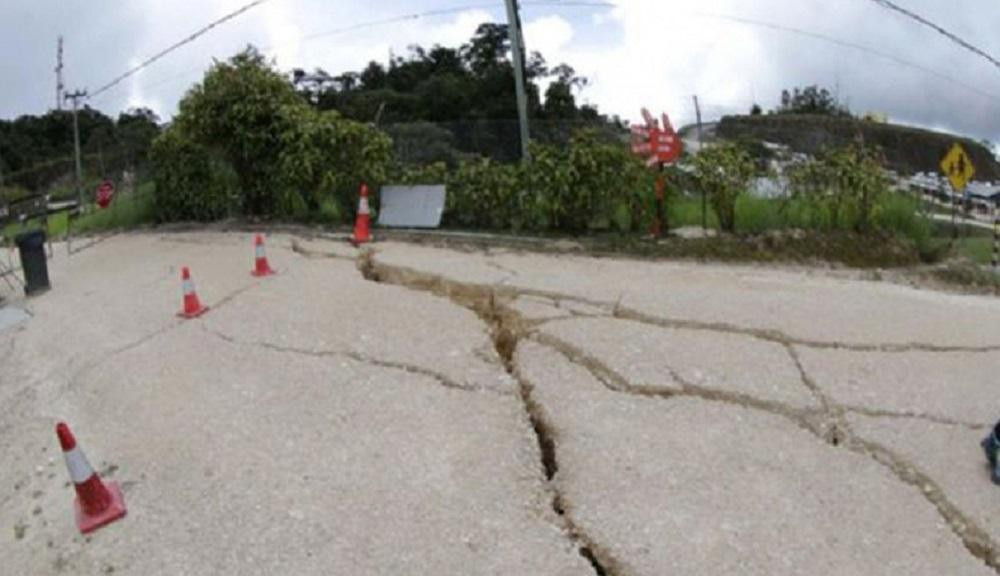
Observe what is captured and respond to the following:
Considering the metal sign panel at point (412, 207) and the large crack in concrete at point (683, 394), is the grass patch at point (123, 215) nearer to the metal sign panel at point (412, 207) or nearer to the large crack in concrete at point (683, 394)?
the metal sign panel at point (412, 207)

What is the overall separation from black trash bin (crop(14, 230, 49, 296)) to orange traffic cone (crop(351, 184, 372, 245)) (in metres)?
3.36

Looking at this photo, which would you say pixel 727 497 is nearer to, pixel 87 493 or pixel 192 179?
pixel 87 493

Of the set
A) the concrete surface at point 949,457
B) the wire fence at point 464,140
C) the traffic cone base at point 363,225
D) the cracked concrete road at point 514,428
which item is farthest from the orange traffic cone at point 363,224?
the concrete surface at point 949,457

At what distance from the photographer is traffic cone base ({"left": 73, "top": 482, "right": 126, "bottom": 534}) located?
4.18 meters

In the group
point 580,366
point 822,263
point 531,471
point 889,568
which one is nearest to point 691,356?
point 580,366

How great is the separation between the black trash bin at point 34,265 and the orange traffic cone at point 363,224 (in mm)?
3364

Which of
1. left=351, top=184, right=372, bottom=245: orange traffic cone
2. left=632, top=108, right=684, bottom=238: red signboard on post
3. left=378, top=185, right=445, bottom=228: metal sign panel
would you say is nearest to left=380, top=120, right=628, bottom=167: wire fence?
left=378, top=185, right=445, bottom=228: metal sign panel

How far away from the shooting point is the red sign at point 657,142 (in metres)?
9.80

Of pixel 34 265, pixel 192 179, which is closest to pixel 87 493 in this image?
pixel 34 265

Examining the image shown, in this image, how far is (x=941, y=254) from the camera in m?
9.70

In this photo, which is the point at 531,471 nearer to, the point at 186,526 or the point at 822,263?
the point at 186,526

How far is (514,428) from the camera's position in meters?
4.94

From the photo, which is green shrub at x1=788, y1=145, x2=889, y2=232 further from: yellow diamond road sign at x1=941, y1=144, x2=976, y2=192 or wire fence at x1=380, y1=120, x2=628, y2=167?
wire fence at x1=380, y1=120, x2=628, y2=167

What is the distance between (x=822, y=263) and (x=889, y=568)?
615 cm
